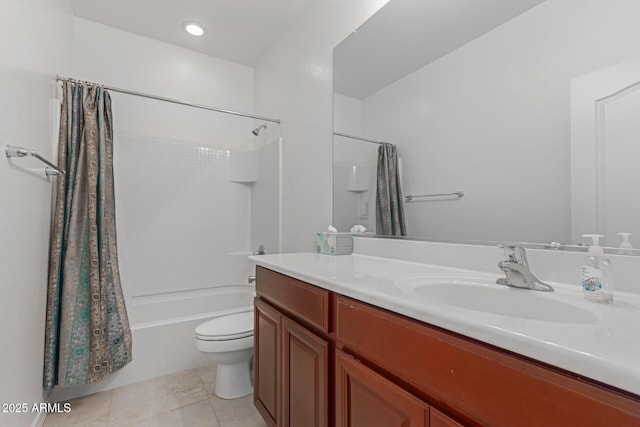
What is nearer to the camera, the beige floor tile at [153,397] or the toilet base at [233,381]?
the beige floor tile at [153,397]

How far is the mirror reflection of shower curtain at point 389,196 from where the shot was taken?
142 cm

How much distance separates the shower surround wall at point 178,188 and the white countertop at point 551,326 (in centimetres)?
167

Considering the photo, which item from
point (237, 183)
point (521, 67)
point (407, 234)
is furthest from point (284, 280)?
point (237, 183)

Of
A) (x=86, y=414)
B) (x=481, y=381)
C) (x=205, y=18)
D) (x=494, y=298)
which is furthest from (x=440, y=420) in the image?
(x=205, y=18)

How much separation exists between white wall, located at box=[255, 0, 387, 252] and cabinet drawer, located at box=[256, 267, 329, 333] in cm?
63

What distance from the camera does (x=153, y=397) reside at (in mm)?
1779

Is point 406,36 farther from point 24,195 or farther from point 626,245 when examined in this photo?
point 24,195

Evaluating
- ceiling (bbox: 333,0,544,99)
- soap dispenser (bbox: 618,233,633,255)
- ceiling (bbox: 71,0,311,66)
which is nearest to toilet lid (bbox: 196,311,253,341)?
ceiling (bbox: 333,0,544,99)

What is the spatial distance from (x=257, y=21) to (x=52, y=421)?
2.79m

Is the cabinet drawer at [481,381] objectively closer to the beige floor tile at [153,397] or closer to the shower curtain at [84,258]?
the beige floor tile at [153,397]

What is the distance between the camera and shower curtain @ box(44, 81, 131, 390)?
1622 mm

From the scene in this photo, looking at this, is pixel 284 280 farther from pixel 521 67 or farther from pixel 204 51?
pixel 204 51

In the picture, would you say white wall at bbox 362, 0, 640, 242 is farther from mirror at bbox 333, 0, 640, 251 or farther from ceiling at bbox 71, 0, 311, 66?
ceiling at bbox 71, 0, 311, 66

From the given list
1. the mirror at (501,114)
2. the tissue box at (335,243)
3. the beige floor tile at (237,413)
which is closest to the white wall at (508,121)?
the mirror at (501,114)
